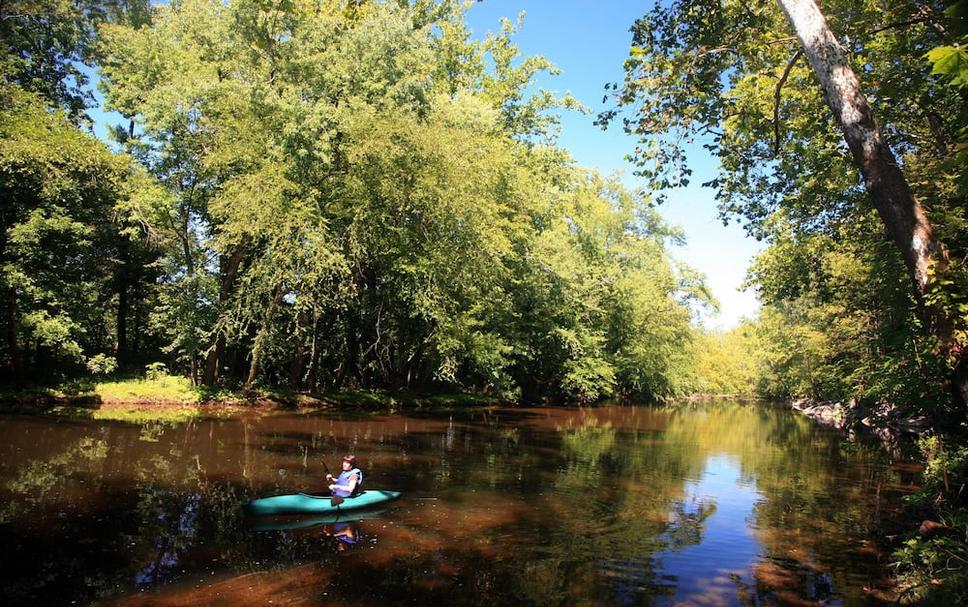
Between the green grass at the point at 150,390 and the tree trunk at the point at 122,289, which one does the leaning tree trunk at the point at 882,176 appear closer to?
the green grass at the point at 150,390

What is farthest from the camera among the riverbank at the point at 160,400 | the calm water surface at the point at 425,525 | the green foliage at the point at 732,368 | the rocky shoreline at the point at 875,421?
the green foliage at the point at 732,368

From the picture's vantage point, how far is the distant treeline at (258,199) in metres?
21.1

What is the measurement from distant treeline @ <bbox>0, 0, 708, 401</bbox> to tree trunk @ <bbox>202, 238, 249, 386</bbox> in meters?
0.12

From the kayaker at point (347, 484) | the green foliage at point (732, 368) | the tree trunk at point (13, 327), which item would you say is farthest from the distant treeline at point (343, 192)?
the green foliage at point (732, 368)

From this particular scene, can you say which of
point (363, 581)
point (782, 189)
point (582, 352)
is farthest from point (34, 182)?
point (582, 352)

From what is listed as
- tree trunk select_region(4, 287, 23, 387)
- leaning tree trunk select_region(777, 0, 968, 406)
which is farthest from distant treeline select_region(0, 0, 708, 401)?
leaning tree trunk select_region(777, 0, 968, 406)

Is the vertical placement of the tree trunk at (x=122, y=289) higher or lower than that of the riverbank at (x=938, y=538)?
higher

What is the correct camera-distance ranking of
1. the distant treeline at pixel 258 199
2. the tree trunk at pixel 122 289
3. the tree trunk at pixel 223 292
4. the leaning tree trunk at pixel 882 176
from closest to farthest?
the leaning tree trunk at pixel 882 176, the distant treeline at pixel 258 199, the tree trunk at pixel 223 292, the tree trunk at pixel 122 289

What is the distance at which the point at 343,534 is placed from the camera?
29.9 ft

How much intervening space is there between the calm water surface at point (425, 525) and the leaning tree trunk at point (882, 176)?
3771 millimetres

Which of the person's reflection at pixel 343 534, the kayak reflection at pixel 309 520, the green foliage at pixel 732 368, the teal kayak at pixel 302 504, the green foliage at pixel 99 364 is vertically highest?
the green foliage at pixel 732 368

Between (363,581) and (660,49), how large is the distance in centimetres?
892

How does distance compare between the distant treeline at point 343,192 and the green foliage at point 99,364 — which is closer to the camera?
the distant treeline at point 343,192

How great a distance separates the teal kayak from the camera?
30.6 feet
